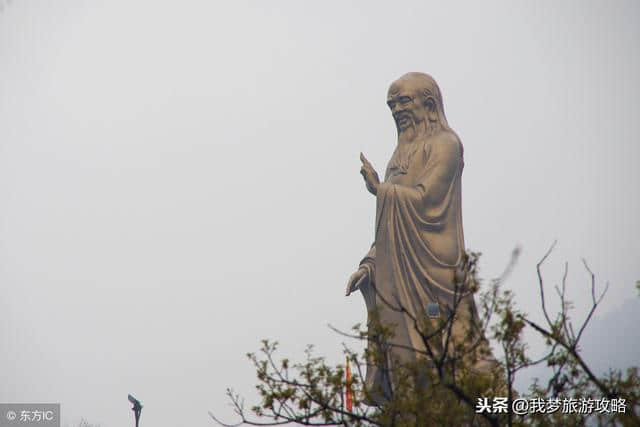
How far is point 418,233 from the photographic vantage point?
12.0 meters

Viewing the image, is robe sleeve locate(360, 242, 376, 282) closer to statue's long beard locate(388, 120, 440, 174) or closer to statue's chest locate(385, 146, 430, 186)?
statue's chest locate(385, 146, 430, 186)

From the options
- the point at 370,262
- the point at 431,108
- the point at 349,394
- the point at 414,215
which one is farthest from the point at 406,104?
the point at 349,394

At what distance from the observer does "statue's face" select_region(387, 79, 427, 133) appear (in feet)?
41.0

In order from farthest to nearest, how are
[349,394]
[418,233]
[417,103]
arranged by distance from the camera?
[417,103] → [418,233] → [349,394]

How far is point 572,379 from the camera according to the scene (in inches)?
278

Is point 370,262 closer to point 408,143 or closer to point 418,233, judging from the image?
point 418,233

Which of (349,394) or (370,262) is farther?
(370,262)

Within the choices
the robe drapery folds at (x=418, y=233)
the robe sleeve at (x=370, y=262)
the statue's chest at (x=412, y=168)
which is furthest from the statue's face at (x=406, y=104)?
the robe sleeve at (x=370, y=262)

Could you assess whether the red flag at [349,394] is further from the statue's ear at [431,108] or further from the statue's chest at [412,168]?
the statue's ear at [431,108]

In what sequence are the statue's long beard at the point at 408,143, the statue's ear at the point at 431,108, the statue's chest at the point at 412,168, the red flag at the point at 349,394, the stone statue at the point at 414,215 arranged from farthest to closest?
1. the statue's ear at the point at 431,108
2. the statue's long beard at the point at 408,143
3. the statue's chest at the point at 412,168
4. the stone statue at the point at 414,215
5. the red flag at the point at 349,394

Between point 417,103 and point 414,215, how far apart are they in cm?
152

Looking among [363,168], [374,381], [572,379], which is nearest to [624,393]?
[572,379]

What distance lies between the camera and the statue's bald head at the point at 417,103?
12508 millimetres

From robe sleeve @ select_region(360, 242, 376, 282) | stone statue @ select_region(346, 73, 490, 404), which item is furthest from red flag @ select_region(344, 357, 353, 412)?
robe sleeve @ select_region(360, 242, 376, 282)
